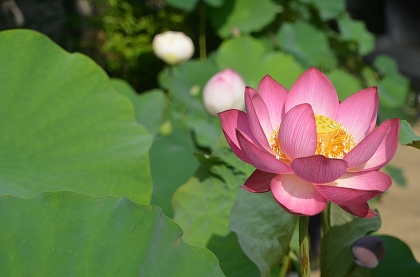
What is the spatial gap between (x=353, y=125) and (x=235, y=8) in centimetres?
226

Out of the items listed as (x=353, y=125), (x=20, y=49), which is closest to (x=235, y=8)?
(x=20, y=49)

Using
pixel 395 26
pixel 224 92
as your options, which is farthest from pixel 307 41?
pixel 395 26

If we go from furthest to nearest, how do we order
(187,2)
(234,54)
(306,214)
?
(187,2) → (234,54) → (306,214)

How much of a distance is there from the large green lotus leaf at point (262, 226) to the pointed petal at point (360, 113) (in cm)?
15

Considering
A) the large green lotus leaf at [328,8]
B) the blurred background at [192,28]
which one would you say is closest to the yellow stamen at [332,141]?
the blurred background at [192,28]

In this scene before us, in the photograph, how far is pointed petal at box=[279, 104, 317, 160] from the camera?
1.53ft

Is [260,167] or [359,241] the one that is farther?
[359,241]

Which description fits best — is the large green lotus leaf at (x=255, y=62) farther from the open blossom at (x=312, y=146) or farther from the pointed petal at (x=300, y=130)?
the pointed petal at (x=300, y=130)

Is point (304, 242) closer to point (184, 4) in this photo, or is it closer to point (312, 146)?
point (312, 146)

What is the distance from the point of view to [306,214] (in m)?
0.44

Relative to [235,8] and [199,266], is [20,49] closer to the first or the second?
[199,266]

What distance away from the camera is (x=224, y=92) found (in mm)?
1166

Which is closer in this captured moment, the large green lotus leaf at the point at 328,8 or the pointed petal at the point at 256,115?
the pointed petal at the point at 256,115

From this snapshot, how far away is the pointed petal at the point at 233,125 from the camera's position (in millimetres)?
488
